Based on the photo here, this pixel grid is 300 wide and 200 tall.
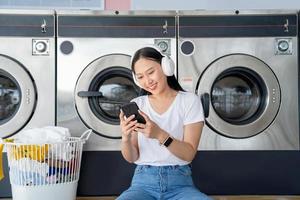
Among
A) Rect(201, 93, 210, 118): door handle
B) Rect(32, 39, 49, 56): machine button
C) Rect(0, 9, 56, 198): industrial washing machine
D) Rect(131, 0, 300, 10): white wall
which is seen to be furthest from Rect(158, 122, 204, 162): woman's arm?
Rect(131, 0, 300, 10): white wall

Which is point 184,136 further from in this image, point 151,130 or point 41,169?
Answer: point 41,169

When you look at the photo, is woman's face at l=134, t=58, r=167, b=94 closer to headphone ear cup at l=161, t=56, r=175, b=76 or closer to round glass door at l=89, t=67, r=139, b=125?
headphone ear cup at l=161, t=56, r=175, b=76

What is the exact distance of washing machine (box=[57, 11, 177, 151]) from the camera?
199 centimetres

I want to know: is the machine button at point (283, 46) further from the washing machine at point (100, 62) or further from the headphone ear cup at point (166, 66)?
the headphone ear cup at point (166, 66)

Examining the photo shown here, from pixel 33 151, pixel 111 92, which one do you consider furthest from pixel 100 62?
pixel 33 151

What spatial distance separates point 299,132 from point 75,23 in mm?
1308

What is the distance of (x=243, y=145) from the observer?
201 centimetres

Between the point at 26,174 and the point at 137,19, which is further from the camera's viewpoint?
the point at 137,19

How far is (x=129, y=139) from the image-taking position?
1.41 metres

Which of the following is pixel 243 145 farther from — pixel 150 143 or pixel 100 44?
pixel 100 44

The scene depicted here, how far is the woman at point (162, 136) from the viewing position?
4.44 feet

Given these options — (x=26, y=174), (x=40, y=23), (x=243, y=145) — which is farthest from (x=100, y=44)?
(x=243, y=145)

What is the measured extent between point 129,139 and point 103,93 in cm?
67

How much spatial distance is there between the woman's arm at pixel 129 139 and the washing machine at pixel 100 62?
0.52 metres
